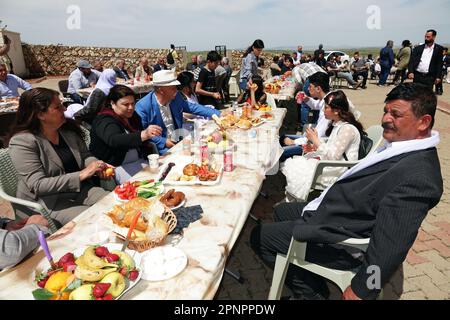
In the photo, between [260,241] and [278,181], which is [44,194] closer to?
[260,241]

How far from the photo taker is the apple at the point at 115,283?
1171 millimetres

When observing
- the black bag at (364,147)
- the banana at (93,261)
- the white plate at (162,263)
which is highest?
the black bag at (364,147)

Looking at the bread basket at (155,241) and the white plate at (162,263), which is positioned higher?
the bread basket at (155,241)

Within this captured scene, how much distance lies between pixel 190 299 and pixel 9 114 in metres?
6.24

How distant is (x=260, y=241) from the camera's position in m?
2.22

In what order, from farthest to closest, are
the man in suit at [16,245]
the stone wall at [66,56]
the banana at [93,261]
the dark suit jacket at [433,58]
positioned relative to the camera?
the stone wall at [66,56] < the dark suit jacket at [433,58] < the man in suit at [16,245] < the banana at [93,261]

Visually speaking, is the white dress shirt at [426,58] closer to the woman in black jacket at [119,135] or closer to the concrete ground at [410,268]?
the concrete ground at [410,268]

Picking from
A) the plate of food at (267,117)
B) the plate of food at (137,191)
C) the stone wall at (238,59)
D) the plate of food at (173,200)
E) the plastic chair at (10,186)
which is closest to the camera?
the plate of food at (173,200)

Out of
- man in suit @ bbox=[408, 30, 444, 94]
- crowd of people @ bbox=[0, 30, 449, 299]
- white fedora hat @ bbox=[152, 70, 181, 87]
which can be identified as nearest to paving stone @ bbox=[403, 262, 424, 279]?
crowd of people @ bbox=[0, 30, 449, 299]

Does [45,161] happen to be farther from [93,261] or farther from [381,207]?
[381,207]

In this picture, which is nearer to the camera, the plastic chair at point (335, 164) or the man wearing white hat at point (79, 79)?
the plastic chair at point (335, 164)

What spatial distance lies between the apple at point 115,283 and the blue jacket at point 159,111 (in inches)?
95.6

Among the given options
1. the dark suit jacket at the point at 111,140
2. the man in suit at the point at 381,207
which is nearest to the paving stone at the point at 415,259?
the man in suit at the point at 381,207
